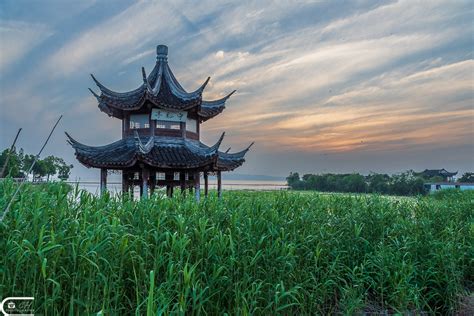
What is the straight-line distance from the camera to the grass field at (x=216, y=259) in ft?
11.8

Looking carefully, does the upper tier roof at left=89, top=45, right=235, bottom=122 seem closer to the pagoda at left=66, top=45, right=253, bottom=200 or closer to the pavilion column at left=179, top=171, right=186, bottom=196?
the pagoda at left=66, top=45, right=253, bottom=200

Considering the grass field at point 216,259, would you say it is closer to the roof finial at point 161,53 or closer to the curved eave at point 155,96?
the curved eave at point 155,96

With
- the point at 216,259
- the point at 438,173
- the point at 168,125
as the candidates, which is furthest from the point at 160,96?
the point at 438,173

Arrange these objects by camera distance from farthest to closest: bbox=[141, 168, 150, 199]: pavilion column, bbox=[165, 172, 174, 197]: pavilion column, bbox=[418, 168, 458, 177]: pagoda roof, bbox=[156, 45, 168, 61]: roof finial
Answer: bbox=[418, 168, 458, 177]: pagoda roof → bbox=[156, 45, 168, 61]: roof finial → bbox=[165, 172, 174, 197]: pavilion column → bbox=[141, 168, 150, 199]: pavilion column

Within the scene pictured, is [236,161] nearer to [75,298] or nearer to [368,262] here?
[368,262]

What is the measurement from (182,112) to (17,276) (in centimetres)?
905

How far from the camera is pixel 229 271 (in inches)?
183

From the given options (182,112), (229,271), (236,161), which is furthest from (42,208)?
(236,161)

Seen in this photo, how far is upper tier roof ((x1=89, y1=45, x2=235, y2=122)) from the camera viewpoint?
11.3 meters

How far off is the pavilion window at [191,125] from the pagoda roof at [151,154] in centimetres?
57

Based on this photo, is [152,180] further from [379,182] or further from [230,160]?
[379,182]

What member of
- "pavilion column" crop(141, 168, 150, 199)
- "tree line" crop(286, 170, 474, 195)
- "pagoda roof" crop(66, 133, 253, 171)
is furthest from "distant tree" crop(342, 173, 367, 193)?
"pavilion column" crop(141, 168, 150, 199)
